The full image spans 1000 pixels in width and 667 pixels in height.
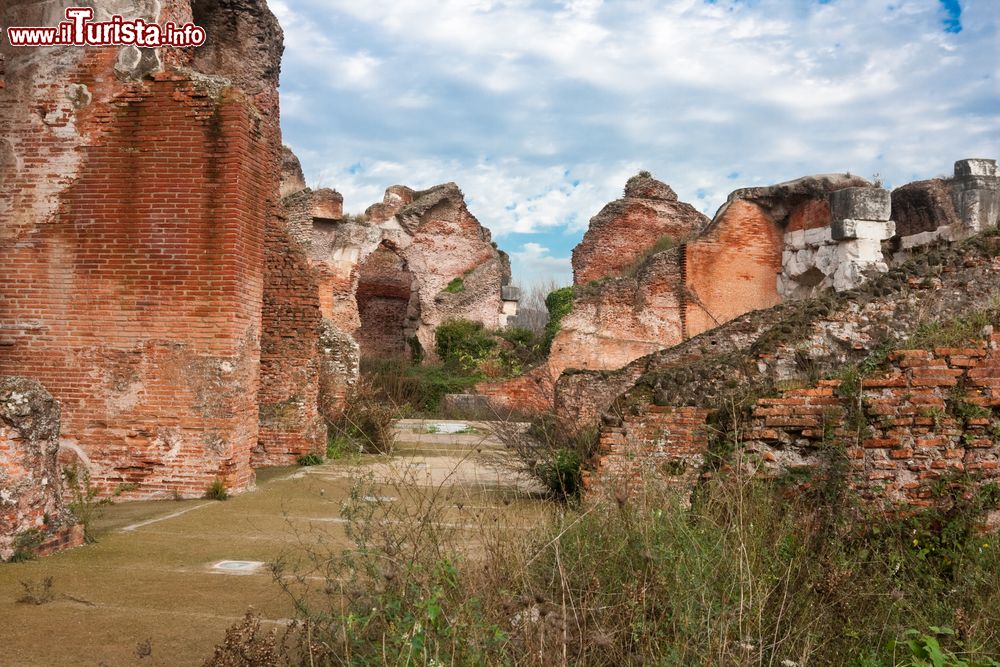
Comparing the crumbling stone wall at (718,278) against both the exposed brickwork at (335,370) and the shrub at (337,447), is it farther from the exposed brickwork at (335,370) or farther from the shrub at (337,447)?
the shrub at (337,447)

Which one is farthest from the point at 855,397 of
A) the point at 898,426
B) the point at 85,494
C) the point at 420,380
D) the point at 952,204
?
the point at 420,380

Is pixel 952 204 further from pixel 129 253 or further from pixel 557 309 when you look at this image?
pixel 129 253

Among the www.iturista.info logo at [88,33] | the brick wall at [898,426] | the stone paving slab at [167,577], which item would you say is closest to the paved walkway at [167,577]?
the stone paving slab at [167,577]

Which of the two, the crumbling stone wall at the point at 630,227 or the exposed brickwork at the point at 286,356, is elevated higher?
the crumbling stone wall at the point at 630,227

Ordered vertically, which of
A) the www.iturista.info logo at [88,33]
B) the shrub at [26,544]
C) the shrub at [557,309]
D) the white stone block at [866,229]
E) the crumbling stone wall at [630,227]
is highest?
the crumbling stone wall at [630,227]

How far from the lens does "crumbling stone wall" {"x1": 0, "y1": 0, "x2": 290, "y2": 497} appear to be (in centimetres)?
798

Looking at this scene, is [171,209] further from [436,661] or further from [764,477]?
[436,661]

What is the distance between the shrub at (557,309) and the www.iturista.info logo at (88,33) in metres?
13.1

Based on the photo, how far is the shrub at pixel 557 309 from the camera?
66.0ft

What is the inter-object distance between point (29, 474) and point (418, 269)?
23.3 metres

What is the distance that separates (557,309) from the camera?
20672 millimetres

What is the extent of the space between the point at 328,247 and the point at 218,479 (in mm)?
15988

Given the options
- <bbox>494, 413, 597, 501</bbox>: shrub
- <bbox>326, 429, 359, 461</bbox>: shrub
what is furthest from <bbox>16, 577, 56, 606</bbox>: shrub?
<bbox>326, 429, 359, 461</bbox>: shrub

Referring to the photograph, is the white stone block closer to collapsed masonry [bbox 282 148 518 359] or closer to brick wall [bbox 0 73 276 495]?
brick wall [bbox 0 73 276 495]
